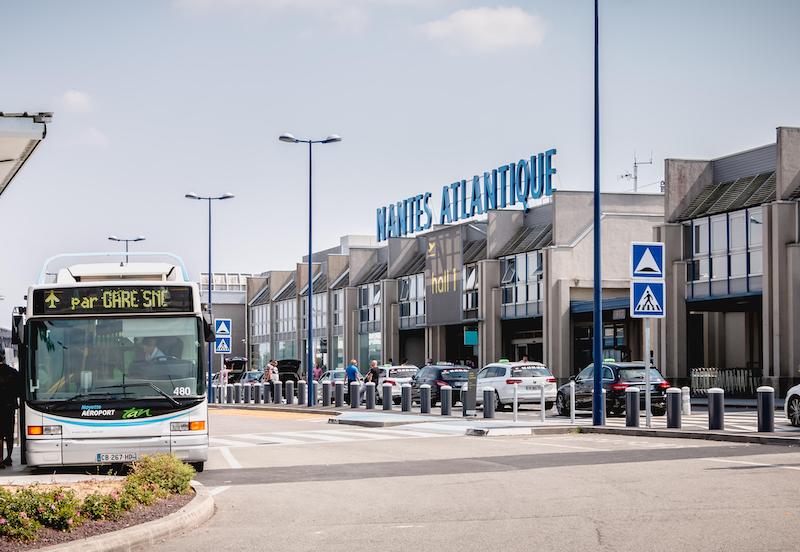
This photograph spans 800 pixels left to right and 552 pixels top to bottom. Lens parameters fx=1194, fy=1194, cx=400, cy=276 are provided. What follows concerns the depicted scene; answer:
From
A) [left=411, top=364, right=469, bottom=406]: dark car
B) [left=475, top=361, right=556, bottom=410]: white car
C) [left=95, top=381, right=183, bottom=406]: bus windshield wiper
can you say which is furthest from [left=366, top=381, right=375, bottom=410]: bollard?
[left=95, top=381, right=183, bottom=406]: bus windshield wiper

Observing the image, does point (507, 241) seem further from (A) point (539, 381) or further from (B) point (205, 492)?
(B) point (205, 492)

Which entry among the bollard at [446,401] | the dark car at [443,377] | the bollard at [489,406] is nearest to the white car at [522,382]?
the bollard at [446,401]

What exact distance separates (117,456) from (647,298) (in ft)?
37.4

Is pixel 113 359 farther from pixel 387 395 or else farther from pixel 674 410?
pixel 387 395

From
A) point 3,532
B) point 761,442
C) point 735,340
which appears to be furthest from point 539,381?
point 3,532

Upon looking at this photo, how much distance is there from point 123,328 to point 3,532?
6.96m

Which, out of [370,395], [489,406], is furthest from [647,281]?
[370,395]

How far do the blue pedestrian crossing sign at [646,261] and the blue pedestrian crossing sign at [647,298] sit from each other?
16 centimetres

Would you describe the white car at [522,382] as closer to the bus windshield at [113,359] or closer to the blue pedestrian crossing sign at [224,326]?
the blue pedestrian crossing sign at [224,326]

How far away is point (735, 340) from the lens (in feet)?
165

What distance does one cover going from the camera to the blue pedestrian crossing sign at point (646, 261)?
22.7 m

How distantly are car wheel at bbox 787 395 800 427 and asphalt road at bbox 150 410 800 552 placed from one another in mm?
3816

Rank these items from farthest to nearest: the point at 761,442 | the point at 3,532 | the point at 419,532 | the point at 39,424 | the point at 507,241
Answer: the point at 507,241 → the point at 761,442 → the point at 39,424 → the point at 419,532 → the point at 3,532

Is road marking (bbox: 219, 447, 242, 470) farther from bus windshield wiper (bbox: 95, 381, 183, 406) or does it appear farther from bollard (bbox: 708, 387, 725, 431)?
bollard (bbox: 708, 387, 725, 431)
